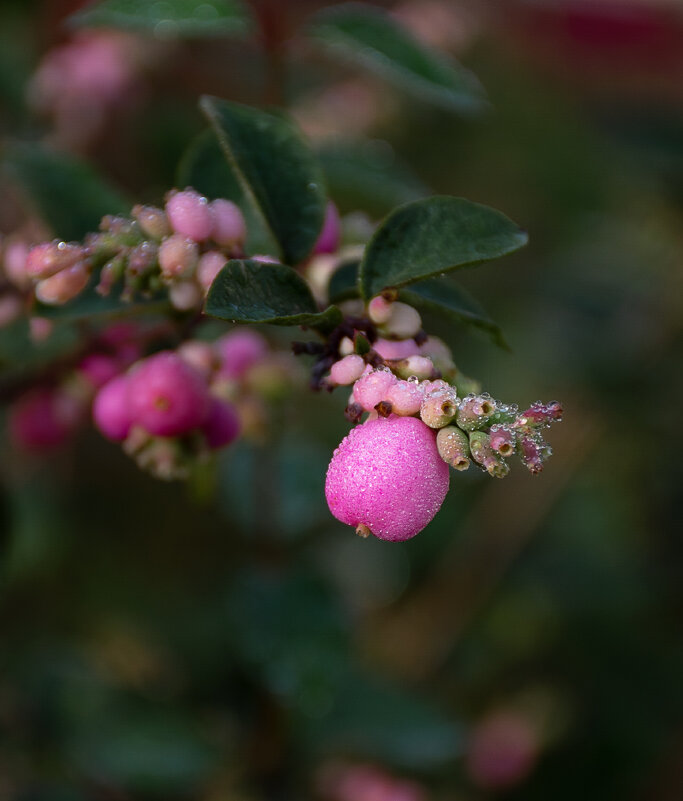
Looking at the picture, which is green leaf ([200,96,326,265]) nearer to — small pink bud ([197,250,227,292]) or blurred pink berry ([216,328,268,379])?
small pink bud ([197,250,227,292])

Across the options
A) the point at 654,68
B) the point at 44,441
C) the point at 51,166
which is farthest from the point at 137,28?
the point at 654,68

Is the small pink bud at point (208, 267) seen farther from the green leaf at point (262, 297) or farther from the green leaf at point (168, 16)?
the green leaf at point (168, 16)

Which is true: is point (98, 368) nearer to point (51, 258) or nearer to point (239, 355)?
point (239, 355)

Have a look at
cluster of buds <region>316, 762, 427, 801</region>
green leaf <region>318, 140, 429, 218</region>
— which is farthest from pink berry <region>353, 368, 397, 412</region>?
cluster of buds <region>316, 762, 427, 801</region>

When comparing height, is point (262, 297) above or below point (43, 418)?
above

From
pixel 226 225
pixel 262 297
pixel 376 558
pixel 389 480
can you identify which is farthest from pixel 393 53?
pixel 376 558

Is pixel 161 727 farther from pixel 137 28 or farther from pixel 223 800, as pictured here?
pixel 137 28

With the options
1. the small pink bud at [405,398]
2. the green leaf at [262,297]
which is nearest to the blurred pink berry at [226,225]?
the green leaf at [262,297]
